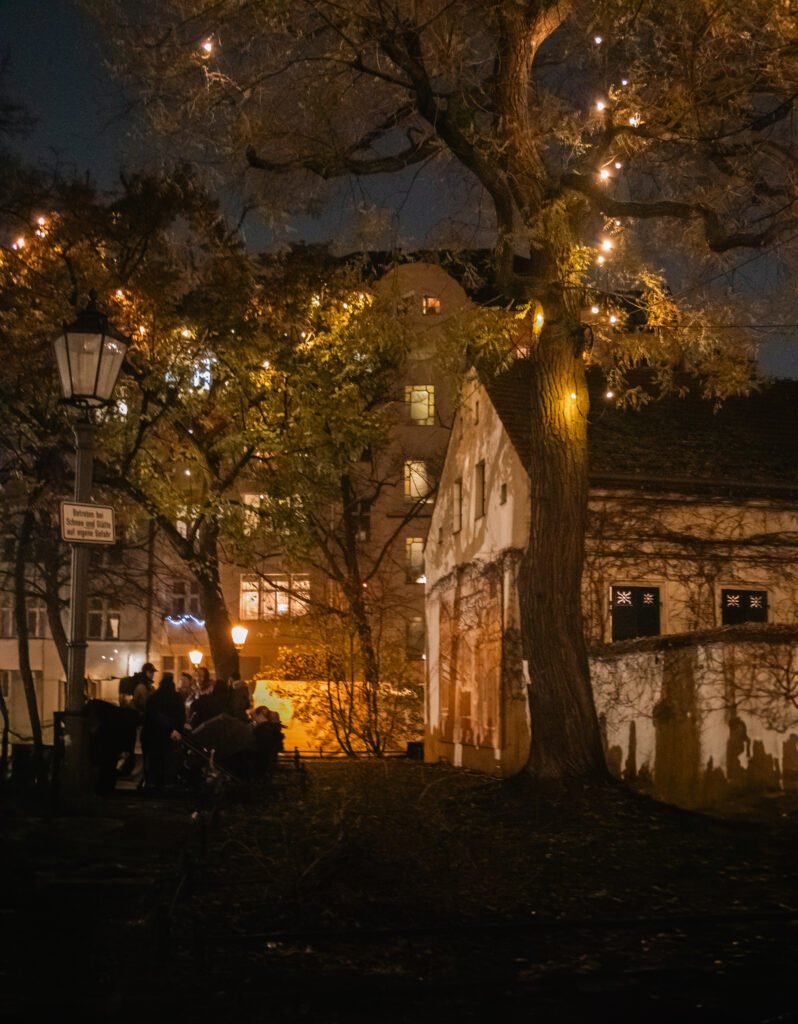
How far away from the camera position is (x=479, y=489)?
985 inches

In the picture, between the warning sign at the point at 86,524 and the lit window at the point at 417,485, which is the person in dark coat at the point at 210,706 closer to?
the warning sign at the point at 86,524

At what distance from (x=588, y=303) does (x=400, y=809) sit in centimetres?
679

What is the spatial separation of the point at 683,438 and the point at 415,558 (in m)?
26.2

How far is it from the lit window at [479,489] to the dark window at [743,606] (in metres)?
5.74

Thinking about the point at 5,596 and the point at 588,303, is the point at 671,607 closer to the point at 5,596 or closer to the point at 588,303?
the point at 588,303

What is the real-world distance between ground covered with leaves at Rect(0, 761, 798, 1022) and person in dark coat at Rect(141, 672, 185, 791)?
1429 mm

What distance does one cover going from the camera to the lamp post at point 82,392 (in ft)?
36.7

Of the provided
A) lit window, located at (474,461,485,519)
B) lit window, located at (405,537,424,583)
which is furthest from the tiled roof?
lit window, located at (405,537,424,583)

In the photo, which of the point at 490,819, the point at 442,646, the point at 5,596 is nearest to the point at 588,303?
the point at 490,819

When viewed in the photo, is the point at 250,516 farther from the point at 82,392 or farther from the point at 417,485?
the point at 417,485

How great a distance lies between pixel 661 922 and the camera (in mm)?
7453

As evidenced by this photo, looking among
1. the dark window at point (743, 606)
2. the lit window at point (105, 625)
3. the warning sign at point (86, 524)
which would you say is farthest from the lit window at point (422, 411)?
the warning sign at point (86, 524)

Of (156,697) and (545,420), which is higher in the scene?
(545,420)

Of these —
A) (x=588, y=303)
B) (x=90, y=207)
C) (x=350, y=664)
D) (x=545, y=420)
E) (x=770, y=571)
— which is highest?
(x=90, y=207)
